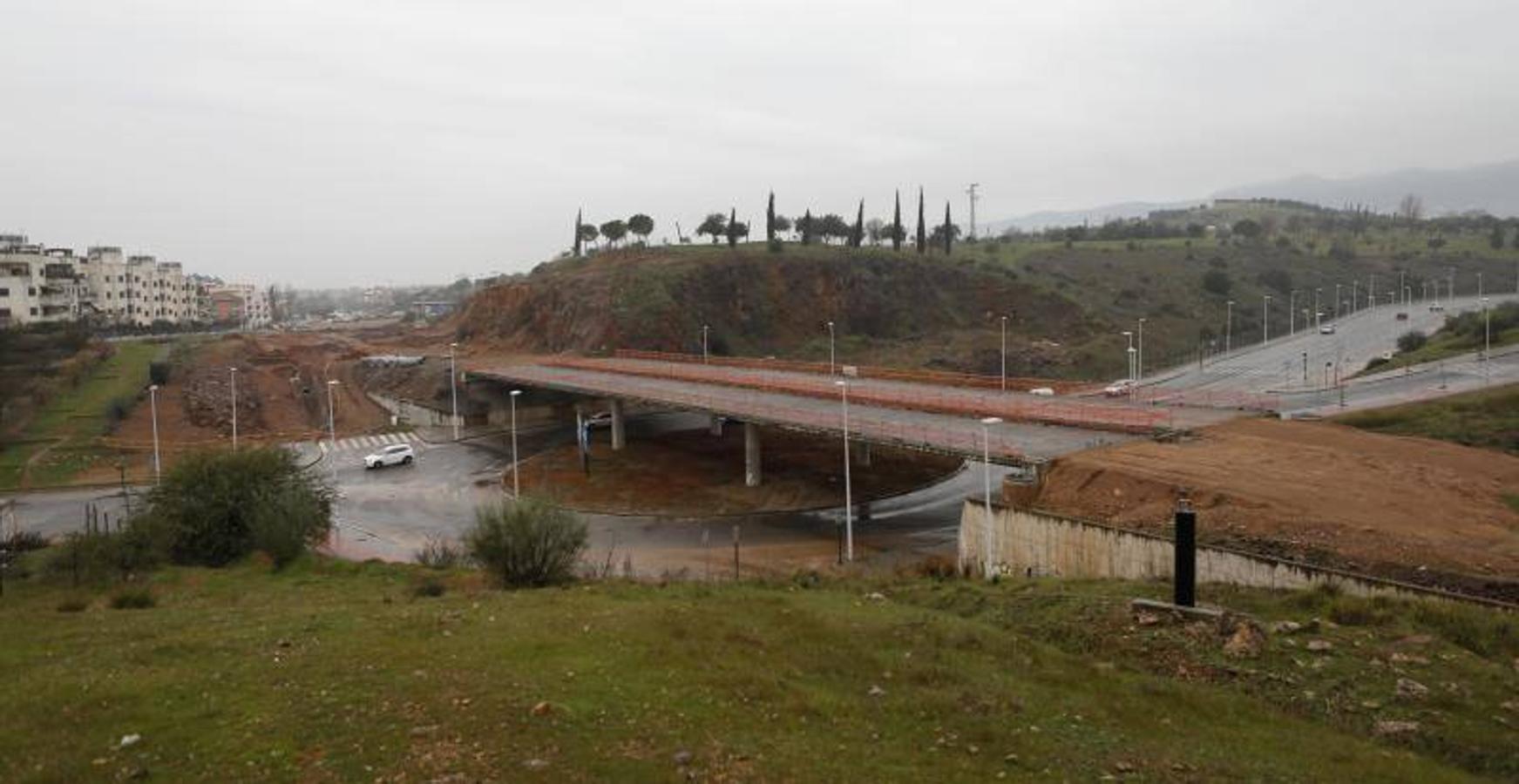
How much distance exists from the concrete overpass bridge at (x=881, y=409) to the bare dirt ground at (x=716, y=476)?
1808 millimetres

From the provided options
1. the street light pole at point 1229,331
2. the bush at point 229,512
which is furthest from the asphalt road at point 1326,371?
the bush at point 229,512

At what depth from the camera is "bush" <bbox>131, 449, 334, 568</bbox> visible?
99.0 ft

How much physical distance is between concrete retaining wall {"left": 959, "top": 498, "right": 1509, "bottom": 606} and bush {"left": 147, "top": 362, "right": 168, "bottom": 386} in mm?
72071

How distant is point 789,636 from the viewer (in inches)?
682

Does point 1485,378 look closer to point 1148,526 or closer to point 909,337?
point 1148,526

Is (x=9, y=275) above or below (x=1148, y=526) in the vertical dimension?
above

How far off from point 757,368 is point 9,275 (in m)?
83.7

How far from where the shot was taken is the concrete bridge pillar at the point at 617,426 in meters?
62.7

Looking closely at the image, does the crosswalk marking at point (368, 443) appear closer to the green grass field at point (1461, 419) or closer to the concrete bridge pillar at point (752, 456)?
the concrete bridge pillar at point (752, 456)

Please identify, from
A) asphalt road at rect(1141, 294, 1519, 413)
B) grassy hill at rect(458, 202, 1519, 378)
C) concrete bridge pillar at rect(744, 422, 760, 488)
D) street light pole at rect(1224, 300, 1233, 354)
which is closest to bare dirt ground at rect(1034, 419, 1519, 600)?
asphalt road at rect(1141, 294, 1519, 413)

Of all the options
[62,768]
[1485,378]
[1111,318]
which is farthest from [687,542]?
[1111,318]

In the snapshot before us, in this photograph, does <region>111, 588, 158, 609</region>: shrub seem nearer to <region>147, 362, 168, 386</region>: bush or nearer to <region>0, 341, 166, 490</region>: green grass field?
<region>0, 341, 166, 490</region>: green grass field

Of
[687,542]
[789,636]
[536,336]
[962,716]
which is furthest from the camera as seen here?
[536,336]

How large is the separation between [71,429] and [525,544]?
2143 inches
